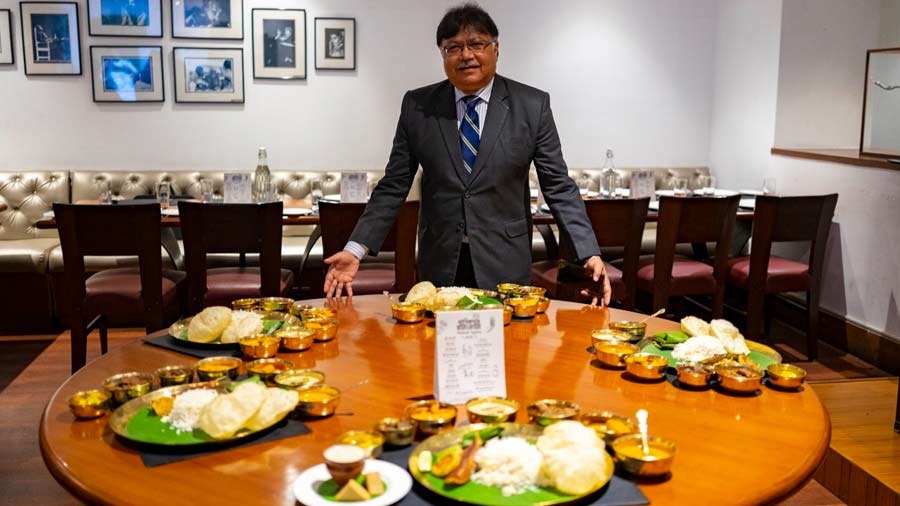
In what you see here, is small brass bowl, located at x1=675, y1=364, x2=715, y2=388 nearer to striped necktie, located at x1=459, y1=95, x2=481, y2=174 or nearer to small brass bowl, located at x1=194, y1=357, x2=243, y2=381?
small brass bowl, located at x1=194, y1=357, x2=243, y2=381

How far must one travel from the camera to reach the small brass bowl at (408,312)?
2219 millimetres

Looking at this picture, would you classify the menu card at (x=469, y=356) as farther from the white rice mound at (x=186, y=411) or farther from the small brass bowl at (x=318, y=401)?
the white rice mound at (x=186, y=411)

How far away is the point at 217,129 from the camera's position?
19.7 feet

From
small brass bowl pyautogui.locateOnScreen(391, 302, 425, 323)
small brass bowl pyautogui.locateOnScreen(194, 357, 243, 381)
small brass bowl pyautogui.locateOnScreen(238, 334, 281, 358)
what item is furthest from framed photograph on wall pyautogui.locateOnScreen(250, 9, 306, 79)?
small brass bowl pyautogui.locateOnScreen(194, 357, 243, 381)

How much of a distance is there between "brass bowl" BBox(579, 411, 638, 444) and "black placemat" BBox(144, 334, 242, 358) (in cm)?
85

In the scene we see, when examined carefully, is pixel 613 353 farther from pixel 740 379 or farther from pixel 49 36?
pixel 49 36

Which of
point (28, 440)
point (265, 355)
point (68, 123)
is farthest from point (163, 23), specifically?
point (265, 355)

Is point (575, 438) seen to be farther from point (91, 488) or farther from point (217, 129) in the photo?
point (217, 129)

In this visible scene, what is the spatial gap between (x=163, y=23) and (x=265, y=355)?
4.65 m

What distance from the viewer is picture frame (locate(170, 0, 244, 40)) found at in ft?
19.2

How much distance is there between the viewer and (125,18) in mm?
5805

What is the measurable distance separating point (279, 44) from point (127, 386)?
4.75 metres

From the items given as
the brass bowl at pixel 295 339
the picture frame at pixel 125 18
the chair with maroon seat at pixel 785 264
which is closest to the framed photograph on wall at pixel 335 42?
the picture frame at pixel 125 18

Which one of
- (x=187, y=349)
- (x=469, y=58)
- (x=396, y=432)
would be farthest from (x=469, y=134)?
(x=396, y=432)
